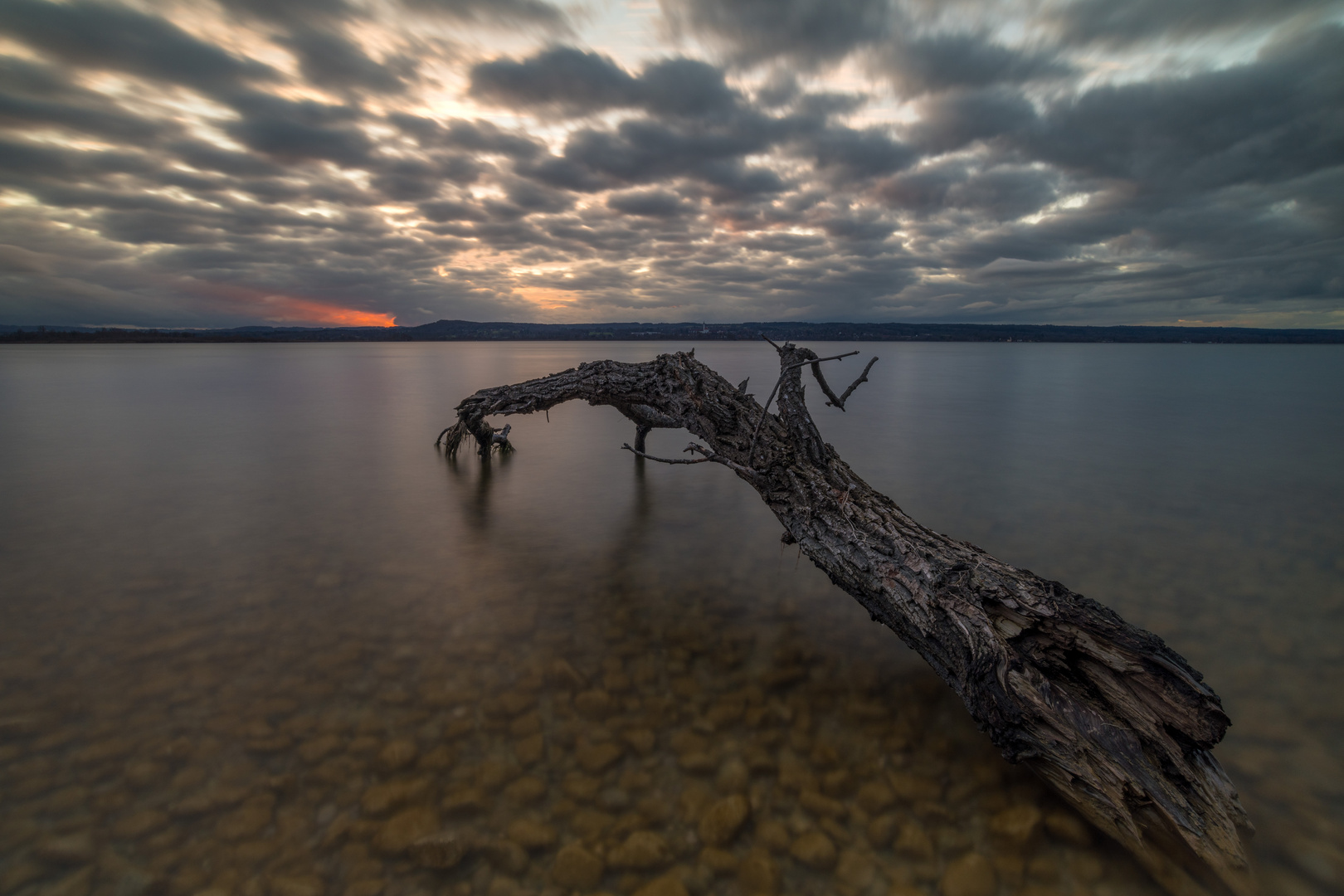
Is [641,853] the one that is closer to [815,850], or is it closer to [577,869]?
[577,869]

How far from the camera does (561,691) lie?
4035mm

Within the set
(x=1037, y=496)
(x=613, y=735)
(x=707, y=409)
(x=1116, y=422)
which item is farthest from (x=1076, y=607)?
(x=1116, y=422)

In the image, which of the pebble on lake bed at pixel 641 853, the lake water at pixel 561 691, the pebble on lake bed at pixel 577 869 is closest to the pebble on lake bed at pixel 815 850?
the lake water at pixel 561 691

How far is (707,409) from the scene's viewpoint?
243 inches

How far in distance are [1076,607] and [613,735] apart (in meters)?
2.95

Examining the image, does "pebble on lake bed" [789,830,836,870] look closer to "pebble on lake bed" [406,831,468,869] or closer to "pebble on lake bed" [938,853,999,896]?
"pebble on lake bed" [938,853,999,896]

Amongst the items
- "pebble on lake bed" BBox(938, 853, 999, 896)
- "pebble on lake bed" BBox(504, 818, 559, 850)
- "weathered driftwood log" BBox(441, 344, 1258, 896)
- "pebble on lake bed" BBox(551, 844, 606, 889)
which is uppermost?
"weathered driftwood log" BBox(441, 344, 1258, 896)

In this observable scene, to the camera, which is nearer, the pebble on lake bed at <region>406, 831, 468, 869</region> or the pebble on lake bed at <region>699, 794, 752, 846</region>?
the pebble on lake bed at <region>406, 831, 468, 869</region>

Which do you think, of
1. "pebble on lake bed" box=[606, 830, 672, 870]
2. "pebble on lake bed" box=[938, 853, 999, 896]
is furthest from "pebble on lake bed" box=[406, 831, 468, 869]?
"pebble on lake bed" box=[938, 853, 999, 896]

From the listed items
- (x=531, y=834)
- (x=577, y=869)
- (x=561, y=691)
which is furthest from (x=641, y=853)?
(x=561, y=691)

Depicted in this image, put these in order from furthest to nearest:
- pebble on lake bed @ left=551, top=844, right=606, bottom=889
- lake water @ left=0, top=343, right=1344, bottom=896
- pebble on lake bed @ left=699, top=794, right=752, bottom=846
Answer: pebble on lake bed @ left=699, top=794, right=752, bottom=846
lake water @ left=0, top=343, right=1344, bottom=896
pebble on lake bed @ left=551, top=844, right=606, bottom=889

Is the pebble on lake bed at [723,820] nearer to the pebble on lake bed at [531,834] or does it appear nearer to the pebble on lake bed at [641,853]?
the pebble on lake bed at [641,853]

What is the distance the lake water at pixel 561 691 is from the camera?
2.80 meters

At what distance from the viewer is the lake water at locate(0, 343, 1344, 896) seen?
280cm
